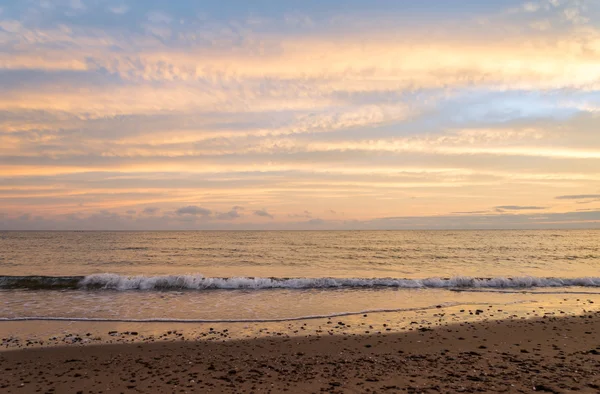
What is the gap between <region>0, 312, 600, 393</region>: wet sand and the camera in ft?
24.2

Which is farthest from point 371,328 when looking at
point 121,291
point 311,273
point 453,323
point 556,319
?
point 311,273

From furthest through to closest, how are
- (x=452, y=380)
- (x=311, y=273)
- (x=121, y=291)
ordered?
(x=311, y=273) → (x=121, y=291) → (x=452, y=380)

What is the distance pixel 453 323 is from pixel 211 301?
35.2 feet

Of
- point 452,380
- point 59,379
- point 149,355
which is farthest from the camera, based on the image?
point 149,355

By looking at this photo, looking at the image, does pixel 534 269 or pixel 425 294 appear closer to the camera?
pixel 425 294

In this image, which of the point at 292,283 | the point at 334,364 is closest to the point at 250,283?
the point at 292,283

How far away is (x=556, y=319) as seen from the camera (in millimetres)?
12938

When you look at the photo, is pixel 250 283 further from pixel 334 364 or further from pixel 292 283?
pixel 334 364

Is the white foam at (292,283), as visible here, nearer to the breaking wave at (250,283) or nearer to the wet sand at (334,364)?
the breaking wave at (250,283)

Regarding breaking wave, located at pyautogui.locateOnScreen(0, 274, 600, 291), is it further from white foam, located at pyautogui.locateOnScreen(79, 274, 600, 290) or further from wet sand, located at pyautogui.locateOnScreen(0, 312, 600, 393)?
wet sand, located at pyautogui.locateOnScreen(0, 312, 600, 393)

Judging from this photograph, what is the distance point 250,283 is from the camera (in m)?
21.8

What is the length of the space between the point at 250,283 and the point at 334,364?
45.0 ft

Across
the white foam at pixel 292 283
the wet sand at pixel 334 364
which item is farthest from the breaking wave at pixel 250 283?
the wet sand at pixel 334 364

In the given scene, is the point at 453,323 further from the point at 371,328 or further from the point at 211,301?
the point at 211,301
